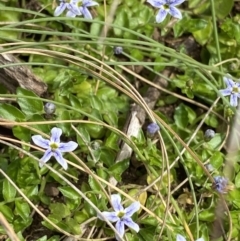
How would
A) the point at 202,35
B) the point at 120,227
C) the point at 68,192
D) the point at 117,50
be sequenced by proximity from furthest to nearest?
the point at 202,35
the point at 117,50
the point at 68,192
the point at 120,227

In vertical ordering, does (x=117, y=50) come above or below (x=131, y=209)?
above

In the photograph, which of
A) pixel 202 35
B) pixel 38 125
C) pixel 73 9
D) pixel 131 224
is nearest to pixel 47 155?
pixel 38 125

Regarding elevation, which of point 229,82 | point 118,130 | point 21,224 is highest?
point 229,82

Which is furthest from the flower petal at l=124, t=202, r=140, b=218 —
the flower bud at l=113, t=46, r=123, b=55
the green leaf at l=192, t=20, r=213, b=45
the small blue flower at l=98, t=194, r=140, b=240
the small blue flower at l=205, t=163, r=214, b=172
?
the green leaf at l=192, t=20, r=213, b=45

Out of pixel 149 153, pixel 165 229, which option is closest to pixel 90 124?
pixel 149 153

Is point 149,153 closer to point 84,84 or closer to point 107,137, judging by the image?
point 107,137

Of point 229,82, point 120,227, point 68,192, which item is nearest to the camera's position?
point 120,227

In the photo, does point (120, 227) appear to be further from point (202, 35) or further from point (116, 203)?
point (202, 35)
